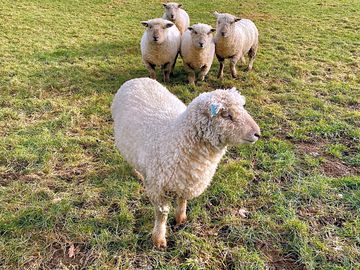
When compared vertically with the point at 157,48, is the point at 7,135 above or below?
below

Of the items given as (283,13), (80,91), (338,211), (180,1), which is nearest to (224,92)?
(338,211)

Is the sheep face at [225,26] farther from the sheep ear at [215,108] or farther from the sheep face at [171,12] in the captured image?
the sheep ear at [215,108]

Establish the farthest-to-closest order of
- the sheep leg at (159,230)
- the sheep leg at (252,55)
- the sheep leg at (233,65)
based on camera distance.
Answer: the sheep leg at (252,55) < the sheep leg at (233,65) < the sheep leg at (159,230)

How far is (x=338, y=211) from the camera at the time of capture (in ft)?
12.9

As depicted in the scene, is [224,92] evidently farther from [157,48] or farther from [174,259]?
[157,48]

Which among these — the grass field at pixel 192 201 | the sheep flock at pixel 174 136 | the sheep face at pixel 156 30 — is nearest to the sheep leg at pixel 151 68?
the grass field at pixel 192 201

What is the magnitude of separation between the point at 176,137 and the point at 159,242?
1.12 meters

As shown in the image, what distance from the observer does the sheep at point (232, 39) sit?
269 inches

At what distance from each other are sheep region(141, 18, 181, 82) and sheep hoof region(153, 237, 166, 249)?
4147mm

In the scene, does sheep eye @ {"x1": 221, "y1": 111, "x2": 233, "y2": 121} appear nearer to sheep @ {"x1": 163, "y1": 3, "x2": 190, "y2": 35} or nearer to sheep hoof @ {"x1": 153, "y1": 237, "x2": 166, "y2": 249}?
sheep hoof @ {"x1": 153, "y1": 237, "x2": 166, "y2": 249}

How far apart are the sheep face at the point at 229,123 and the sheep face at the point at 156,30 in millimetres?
4045

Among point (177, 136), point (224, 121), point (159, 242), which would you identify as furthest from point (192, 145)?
point (159, 242)

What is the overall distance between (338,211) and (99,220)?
268cm

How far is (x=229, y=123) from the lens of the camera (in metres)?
2.76
